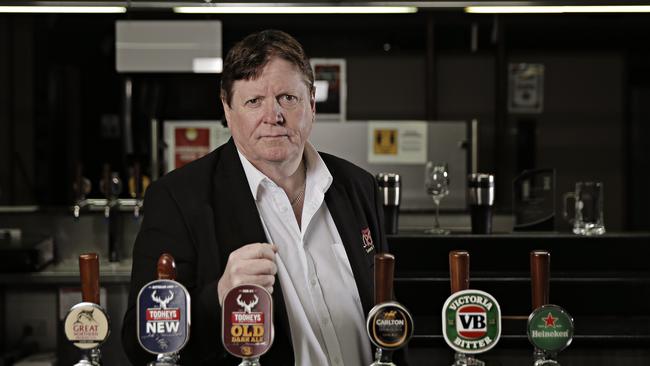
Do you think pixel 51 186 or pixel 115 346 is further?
pixel 51 186

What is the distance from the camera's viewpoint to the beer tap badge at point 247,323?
1207 mm

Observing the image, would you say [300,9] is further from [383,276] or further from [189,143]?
[383,276]

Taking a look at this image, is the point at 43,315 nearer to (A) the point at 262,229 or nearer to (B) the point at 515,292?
(B) the point at 515,292

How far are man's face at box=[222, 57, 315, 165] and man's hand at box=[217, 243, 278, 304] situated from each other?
234mm

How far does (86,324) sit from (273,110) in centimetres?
44

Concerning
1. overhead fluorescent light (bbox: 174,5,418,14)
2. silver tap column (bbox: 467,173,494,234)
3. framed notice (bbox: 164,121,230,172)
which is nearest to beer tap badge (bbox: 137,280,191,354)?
silver tap column (bbox: 467,173,494,234)

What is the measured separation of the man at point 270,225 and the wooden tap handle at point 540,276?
31 cm

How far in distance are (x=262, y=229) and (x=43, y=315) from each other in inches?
120

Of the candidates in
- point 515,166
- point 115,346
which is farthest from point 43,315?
point 515,166

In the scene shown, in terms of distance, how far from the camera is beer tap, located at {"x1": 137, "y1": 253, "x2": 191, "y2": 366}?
1231mm

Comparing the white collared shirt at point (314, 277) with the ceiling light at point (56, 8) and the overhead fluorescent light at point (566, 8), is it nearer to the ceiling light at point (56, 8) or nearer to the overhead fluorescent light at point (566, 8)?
the overhead fluorescent light at point (566, 8)

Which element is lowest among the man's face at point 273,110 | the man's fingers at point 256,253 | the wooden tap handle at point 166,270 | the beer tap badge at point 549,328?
the beer tap badge at point 549,328

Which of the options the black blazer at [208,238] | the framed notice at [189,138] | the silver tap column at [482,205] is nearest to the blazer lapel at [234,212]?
the black blazer at [208,238]

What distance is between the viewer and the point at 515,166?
6.97 m
